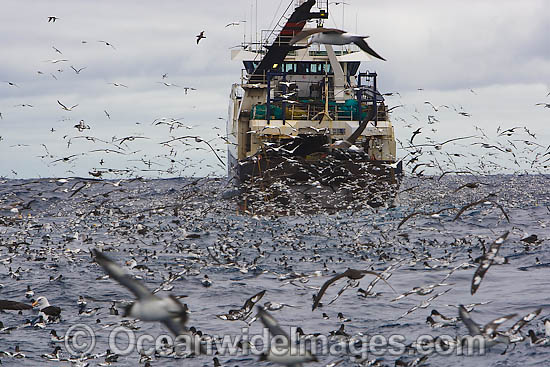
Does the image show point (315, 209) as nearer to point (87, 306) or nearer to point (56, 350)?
point (87, 306)

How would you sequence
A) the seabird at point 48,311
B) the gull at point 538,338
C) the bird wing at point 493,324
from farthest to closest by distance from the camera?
the seabird at point 48,311 < the gull at point 538,338 < the bird wing at point 493,324

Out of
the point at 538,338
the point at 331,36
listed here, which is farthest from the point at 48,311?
the point at 538,338

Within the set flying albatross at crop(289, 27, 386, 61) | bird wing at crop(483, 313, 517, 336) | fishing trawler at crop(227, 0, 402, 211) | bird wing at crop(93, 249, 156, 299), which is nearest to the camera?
bird wing at crop(93, 249, 156, 299)

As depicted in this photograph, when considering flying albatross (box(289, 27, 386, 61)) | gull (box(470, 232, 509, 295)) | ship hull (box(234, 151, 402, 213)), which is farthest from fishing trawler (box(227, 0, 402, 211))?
gull (box(470, 232, 509, 295))

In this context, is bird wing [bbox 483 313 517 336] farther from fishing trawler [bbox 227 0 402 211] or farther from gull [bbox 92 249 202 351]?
fishing trawler [bbox 227 0 402 211]

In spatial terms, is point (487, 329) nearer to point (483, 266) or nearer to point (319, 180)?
point (483, 266)

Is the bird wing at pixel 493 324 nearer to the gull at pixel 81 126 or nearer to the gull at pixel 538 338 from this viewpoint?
the gull at pixel 538 338

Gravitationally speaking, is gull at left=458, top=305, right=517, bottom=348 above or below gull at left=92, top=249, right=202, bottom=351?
below

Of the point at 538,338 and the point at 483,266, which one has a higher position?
the point at 483,266

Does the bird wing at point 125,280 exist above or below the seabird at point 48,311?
above

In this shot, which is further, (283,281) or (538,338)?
(283,281)

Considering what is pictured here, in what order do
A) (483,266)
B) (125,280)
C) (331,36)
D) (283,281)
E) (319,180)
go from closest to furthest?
(125,280) → (483,266) → (331,36) → (283,281) → (319,180)

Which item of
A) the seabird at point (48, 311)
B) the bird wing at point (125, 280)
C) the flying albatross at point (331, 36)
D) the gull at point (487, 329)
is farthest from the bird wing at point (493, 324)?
the seabird at point (48, 311)

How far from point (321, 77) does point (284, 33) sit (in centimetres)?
541
